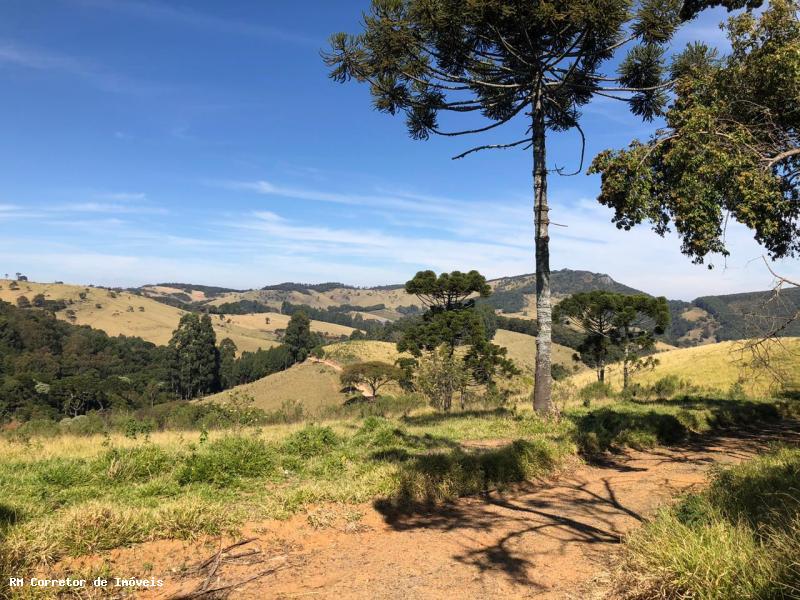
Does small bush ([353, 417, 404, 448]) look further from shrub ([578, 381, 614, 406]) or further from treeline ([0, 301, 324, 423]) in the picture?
treeline ([0, 301, 324, 423])

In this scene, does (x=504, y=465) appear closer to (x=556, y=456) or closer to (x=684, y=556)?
(x=556, y=456)

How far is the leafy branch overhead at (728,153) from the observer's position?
6828 mm

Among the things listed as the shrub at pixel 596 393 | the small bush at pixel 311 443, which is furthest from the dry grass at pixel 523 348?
the small bush at pixel 311 443

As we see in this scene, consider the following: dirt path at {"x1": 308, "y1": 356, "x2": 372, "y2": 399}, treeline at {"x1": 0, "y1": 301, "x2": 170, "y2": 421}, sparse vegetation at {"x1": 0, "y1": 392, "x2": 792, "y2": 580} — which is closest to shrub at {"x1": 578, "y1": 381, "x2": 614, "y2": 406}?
sparse vegetation at {"x1": 0, "y1": 392, "x2": 792, "y2": 580}

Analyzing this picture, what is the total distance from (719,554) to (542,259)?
27.9ft

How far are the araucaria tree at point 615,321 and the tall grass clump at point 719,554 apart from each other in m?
27.9

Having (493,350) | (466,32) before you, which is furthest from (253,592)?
(493,350)

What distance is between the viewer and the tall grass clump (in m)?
3.16

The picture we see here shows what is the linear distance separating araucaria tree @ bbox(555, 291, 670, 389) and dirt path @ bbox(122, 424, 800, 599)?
87.5ft

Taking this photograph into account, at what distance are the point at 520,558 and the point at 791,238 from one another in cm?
998

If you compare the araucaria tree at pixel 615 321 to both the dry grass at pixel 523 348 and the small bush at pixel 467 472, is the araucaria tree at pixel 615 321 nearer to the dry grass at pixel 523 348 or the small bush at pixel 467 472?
the small bush at pixel 467 472

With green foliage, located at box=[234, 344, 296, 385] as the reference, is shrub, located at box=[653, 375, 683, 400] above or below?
above

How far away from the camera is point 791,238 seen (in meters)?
10.2

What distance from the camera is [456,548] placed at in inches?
201
